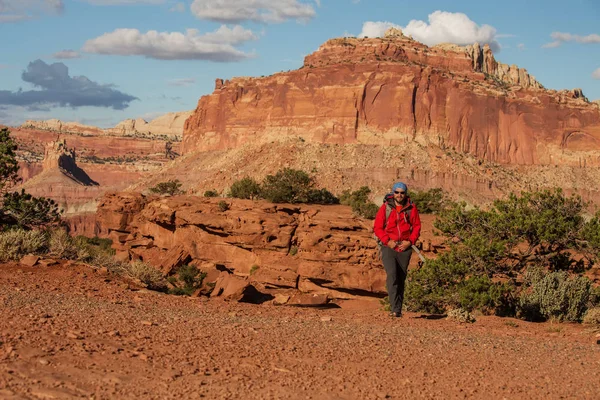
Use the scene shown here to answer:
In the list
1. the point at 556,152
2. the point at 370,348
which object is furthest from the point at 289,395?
the point at 556,152

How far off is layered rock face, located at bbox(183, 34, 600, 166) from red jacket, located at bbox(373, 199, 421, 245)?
68922 millimetres

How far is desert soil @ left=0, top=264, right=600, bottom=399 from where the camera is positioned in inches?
225

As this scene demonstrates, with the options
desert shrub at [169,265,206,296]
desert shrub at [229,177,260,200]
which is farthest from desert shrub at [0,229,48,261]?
desert shrub at [229,177,260,200]

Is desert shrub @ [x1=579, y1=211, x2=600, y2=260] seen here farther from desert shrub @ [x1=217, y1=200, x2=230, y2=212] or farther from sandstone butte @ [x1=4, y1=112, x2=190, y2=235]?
sandstone butte @ [x1=4, y1=112, x2=190, y2=235]

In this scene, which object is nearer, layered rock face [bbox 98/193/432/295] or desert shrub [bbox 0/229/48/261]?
desert shrub [bbox 0/229/48/261]

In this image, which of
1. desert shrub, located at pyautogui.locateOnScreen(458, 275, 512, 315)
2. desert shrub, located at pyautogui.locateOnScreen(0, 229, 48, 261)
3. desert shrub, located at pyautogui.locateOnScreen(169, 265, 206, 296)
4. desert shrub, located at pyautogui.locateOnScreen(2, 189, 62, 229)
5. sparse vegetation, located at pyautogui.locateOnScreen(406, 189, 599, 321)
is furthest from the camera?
desert shrub, located at pyautogui.locateOnScreen(169, 265, 206, 296)

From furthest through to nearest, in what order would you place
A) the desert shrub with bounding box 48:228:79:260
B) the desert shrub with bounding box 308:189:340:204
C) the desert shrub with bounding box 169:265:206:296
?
the desert shrub with bounding box 308:189:340:204, the desert shrub with bounding box 169:265:206:296, the desert shrub with bounding box 48:228:79:260

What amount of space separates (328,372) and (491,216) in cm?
1308

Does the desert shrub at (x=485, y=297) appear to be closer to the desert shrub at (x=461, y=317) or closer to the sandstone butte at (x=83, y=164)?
the desert shrub at (x=461, y=317)

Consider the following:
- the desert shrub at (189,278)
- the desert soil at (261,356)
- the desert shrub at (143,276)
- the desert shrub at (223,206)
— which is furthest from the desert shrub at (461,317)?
the desert shrub at (223,206)

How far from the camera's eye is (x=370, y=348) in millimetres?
7648

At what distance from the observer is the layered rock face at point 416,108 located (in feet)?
264

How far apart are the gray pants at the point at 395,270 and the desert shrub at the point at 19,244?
760cm

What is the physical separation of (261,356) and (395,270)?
4.25 metres
